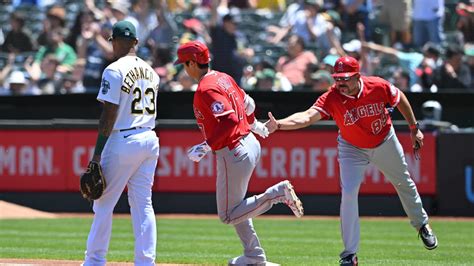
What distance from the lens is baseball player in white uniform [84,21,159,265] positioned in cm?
766

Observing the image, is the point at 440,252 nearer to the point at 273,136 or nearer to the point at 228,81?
the point at 228,81

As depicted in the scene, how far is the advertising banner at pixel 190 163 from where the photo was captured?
1590 cm

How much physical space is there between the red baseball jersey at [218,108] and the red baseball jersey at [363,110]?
0.85 meters

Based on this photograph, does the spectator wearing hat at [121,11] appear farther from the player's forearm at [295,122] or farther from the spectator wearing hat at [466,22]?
the player's forearm at [295,122]

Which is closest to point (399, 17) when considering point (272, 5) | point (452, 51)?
point (452, 51)

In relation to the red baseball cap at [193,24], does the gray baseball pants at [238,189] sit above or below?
below

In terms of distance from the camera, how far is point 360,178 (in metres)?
9.02

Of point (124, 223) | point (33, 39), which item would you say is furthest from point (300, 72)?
point (33, 39)

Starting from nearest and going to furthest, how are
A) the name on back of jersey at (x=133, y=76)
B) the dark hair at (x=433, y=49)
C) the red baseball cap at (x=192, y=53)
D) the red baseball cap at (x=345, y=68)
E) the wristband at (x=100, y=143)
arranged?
the wristband at (x=100, y=143), the name on back of jersey at (x=133, y=76), the red baseball cap at (x=192, y=53), the red baseball cap at (x=345, y=68), the dark hair at (x=433, y=49)

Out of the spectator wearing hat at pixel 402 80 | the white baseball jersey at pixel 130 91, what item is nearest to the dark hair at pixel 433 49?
the spectator wearing hat at pixel 402 80

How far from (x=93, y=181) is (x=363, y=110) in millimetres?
2734

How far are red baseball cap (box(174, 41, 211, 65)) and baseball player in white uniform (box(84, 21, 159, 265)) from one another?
0.73 meters

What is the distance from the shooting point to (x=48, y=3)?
867 inches

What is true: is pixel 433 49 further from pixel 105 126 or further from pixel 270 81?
pixel 105 126
